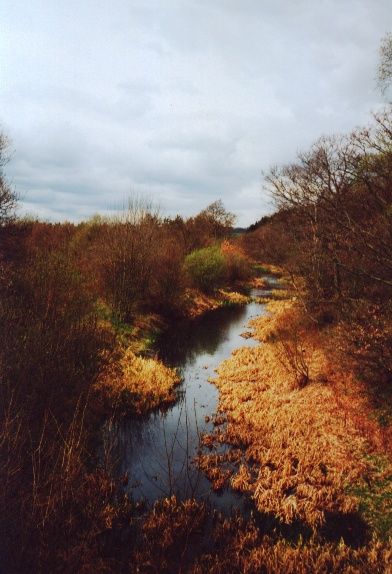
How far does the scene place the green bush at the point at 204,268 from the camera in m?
27.9

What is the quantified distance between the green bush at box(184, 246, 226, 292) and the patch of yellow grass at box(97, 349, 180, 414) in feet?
46.9

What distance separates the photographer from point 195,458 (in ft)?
29.5

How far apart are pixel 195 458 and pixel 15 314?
5.38 meters

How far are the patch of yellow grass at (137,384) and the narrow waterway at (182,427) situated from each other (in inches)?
15.9

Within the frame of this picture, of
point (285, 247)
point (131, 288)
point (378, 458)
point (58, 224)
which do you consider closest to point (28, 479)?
point (378, 458)

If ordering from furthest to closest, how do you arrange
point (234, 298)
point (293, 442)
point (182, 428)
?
point (234, 298) → point (182, 428) → point (293, 442)

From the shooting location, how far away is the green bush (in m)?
27.9

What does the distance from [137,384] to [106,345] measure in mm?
2256

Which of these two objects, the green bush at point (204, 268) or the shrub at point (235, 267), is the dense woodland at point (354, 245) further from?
the shrub at point (235, 267)

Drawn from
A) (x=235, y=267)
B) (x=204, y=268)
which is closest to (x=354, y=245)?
(x=204, y=268)

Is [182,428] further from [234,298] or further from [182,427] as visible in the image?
[234,298]

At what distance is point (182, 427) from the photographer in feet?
35.8

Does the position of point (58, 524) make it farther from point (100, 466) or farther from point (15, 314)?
point (15, 314)

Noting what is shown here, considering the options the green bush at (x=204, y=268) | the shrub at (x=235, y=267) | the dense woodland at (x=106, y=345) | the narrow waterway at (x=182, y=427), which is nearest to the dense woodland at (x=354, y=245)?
the dense woodland at (x=106, y=345)
